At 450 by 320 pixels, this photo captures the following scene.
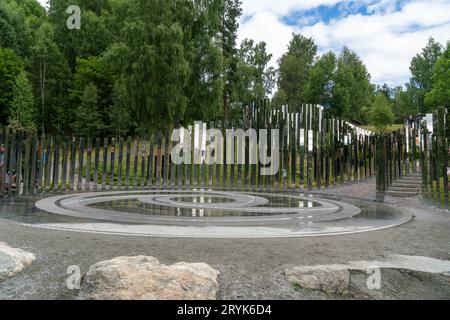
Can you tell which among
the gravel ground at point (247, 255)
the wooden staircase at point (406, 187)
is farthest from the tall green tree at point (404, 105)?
the gravel ground at point (247, 255)

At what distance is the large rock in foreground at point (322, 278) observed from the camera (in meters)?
2.86

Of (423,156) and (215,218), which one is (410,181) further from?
(215,218)

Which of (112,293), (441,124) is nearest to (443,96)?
(441,124)

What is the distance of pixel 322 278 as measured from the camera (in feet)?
9.54

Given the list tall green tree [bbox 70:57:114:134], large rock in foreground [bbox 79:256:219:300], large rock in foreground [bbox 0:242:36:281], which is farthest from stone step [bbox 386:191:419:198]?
tall green tree [bbox 70:57:114:134]

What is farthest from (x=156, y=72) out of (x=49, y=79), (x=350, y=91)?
(x=350, y=91)

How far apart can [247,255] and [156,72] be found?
61.6 feet

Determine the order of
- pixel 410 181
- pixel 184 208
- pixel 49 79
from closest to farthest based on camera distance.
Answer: pixel 184 208 < pixel 410 181 < pixel 49 79

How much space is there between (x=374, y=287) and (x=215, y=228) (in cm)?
268

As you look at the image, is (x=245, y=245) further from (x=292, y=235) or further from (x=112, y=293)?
(x=112, y=293)

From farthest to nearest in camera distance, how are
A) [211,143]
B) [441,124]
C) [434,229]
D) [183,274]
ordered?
1. [211,143]
2. [441,124]
3. [434,229]
4. [183,274]

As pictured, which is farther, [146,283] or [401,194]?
[401,194]

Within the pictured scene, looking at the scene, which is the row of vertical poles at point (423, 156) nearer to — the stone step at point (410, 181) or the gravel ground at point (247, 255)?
the stone step at point (410, 181)

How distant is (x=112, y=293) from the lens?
8.32 ft
